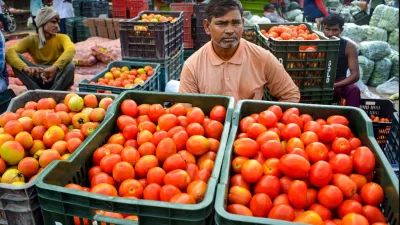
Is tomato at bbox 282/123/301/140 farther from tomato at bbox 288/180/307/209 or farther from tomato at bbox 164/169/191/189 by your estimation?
tomato at bbox 164/169/191/189

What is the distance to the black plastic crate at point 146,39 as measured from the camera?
518 cm

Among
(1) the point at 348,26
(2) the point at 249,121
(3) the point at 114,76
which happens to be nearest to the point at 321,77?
(2) the point at 249,121

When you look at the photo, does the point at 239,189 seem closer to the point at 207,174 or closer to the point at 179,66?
the point at 207,174

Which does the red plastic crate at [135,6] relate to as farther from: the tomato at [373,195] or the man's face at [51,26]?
the tomato at [373,195]

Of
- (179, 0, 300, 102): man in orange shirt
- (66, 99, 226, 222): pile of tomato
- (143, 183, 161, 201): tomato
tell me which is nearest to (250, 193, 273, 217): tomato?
(66, 99, 226, 222): pile of tomato

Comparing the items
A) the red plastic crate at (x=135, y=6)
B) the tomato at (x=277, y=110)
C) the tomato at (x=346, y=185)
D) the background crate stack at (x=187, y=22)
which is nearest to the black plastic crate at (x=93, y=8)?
the red plastic crate at (x=135, y=6)

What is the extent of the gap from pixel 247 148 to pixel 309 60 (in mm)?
2244

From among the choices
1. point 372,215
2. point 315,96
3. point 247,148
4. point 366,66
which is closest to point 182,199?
point 247,148

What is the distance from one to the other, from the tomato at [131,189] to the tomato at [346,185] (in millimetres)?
948

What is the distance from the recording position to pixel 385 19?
10.3 m

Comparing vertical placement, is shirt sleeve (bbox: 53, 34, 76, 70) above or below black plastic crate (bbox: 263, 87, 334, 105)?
above

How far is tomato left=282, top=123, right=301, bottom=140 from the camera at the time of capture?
196 centimetres

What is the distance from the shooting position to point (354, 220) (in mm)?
1432

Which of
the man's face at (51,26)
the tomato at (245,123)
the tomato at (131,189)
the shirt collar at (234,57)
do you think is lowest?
the tomato at (131,189)
